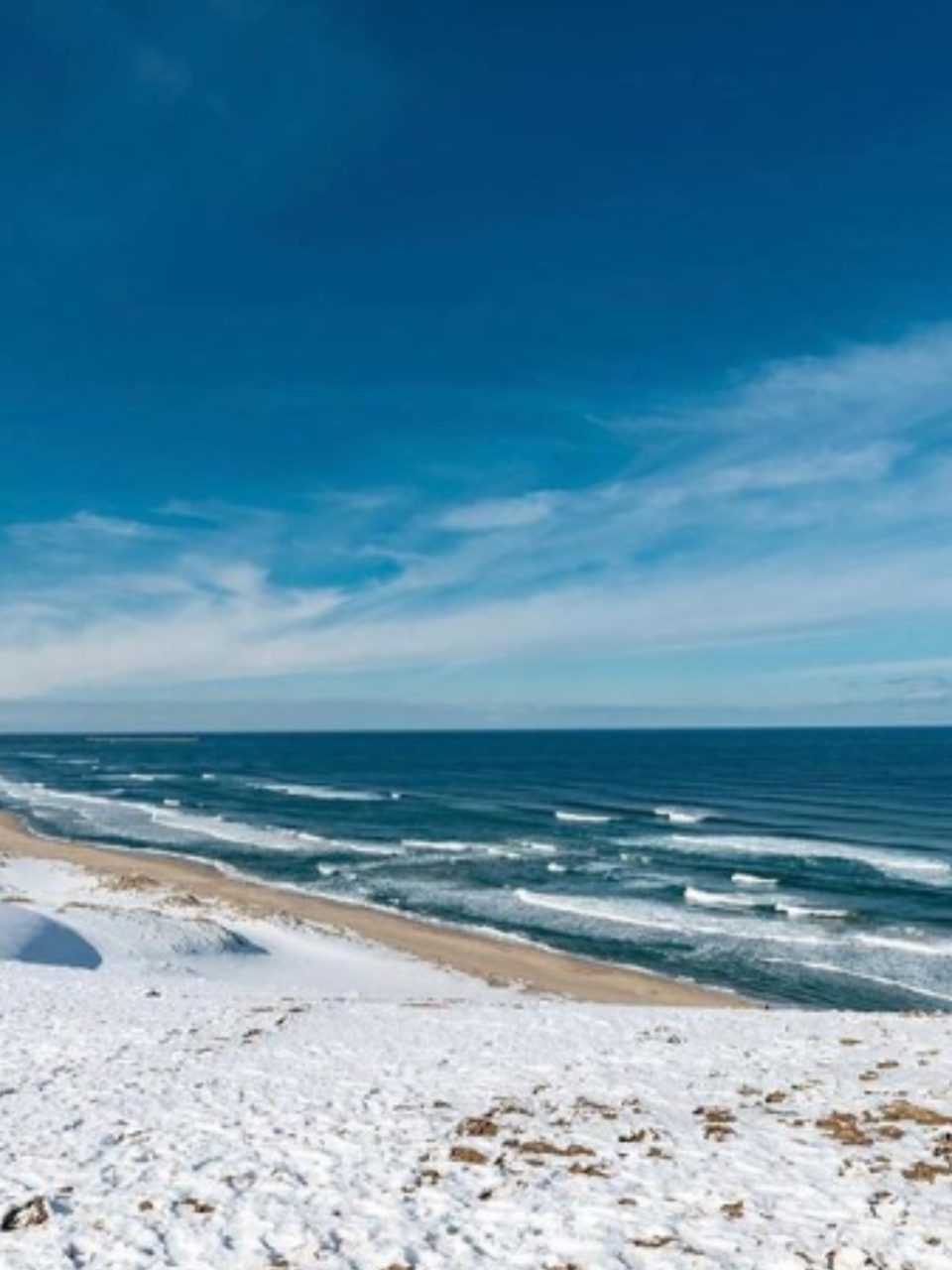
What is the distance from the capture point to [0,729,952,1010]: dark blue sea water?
36.9 metres

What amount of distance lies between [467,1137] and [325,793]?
304ft

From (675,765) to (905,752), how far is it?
5390 cm

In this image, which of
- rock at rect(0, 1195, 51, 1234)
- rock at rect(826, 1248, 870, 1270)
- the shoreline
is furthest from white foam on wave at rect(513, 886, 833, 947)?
rock at rect(0, 1195, 51, 1234)

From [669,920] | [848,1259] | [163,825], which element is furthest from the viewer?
[163,825]

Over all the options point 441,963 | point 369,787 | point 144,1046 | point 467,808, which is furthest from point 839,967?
point 369,787

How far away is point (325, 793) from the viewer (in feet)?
336

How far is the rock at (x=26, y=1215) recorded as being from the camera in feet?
29.5

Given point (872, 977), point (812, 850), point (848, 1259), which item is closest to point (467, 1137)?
point (848, 1259)

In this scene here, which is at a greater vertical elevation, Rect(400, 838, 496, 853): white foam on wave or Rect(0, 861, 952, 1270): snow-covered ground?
Rect(0, 861, 952, 1270): snow-covered ground

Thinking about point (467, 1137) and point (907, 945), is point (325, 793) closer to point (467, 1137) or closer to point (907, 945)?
point (907, 945)

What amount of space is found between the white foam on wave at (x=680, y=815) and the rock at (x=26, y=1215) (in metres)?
68.0

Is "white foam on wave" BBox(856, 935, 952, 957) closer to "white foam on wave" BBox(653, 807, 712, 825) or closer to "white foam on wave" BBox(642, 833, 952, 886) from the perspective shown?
"white foam on wave" BBox(642, 833, 952, 886)

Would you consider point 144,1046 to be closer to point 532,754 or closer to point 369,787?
point 369,787

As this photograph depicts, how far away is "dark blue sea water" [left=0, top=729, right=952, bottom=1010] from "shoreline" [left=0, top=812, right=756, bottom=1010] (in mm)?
1668
